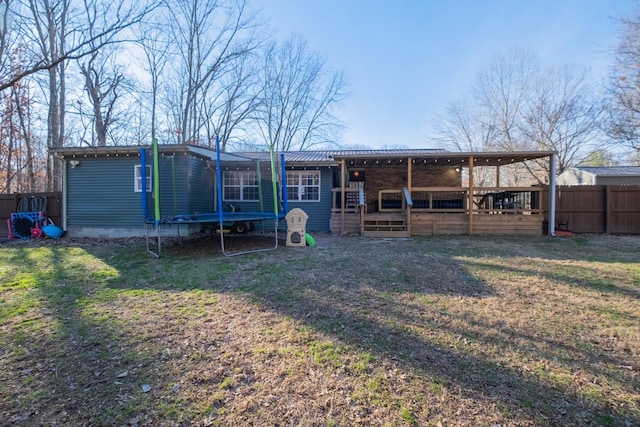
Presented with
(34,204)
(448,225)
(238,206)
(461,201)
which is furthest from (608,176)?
(34,204)

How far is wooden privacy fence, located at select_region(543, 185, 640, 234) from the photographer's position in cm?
1086

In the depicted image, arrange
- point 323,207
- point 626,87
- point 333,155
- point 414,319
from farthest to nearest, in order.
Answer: point 626,87
point 323,207
point 333,155
point 414,319

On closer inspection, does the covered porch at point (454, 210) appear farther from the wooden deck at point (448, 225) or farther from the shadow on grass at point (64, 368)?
the shadow on grass at point (64, 368)

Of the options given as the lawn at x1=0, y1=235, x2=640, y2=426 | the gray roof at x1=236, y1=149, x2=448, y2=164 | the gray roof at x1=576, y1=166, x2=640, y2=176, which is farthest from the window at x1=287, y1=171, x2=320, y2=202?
the gray roof at x1=576, y1=166, x2=640, y2=176

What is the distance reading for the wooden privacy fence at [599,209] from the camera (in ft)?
35.6

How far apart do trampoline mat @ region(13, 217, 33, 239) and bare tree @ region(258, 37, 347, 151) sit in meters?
16.4

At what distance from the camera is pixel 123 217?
10.7 metres

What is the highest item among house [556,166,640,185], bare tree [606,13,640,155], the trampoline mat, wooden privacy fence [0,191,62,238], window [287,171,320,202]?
bare tree [606,13,640,155]

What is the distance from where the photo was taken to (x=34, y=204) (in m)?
11.6

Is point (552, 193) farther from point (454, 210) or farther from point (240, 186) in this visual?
point (240, 186)

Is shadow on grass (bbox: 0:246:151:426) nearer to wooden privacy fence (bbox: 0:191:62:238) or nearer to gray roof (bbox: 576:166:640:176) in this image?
wooden privacy fence (bbox: 0:191:62:238)

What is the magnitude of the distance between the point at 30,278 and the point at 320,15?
16288 mm

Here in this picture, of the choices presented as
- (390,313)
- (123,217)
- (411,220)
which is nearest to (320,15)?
(411,220)

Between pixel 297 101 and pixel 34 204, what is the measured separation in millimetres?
19483
